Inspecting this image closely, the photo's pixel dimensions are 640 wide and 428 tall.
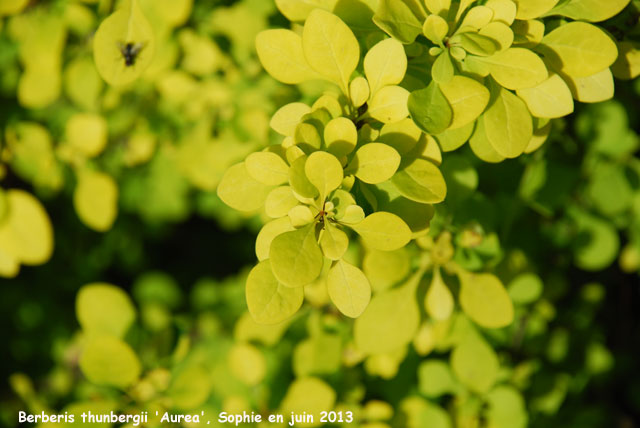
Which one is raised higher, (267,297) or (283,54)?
(283,54)

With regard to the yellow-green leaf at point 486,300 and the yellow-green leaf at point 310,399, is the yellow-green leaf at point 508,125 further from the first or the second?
the yellow-green leaf at point 310,399

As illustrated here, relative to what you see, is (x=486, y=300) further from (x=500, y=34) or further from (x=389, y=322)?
(x=500, y=34)

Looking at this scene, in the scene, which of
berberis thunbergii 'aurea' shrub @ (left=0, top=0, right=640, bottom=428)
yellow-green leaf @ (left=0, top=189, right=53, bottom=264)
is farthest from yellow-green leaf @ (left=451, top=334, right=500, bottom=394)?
yellow-green leaf @ (left=0, top=189, right=53, bottom=264)

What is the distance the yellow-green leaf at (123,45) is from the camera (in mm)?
1131

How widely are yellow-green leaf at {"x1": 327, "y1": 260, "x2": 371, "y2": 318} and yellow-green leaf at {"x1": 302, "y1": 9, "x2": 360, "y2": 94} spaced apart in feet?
1.21

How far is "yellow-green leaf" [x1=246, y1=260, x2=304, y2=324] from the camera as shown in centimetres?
88

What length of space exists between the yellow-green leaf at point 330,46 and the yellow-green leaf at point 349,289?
1.21 feet

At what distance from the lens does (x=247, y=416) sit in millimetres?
1549

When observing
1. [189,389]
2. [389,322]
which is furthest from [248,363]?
[389,322]

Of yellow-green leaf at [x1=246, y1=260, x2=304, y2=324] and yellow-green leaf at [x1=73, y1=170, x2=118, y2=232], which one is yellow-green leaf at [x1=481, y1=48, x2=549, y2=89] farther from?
yellow-green leaf at [x1=73, y1=170, x2=118, y2=232]

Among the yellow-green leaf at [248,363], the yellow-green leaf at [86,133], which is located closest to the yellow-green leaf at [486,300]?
the yellow-green leaf at [248,363]

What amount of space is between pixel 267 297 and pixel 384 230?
0.78ft

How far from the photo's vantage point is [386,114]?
0.96 m

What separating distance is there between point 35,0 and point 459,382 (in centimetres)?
194
